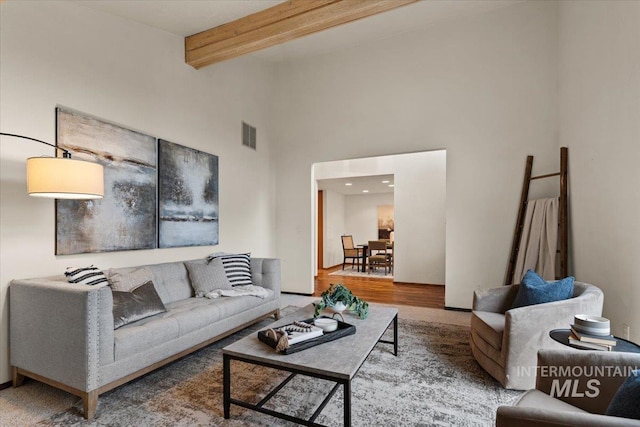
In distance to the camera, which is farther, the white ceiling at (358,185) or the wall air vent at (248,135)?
the white ceiling at (358,185)

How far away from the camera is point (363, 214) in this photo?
10.5 m

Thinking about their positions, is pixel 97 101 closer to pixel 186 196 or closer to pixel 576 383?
pixel 186 196

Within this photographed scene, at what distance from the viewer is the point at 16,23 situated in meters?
2.47

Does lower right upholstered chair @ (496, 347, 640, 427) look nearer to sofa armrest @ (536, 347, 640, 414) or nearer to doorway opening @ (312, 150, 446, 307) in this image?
sofa armrest @ (536, 347, 640, 414)

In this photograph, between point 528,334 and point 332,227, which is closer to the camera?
point 528,334

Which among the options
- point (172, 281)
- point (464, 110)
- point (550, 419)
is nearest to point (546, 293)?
point (550, 419)

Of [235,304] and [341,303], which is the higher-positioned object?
[341,303]

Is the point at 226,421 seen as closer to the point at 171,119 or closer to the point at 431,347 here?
the point at 431,347

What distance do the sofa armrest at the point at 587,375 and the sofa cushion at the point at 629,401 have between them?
34 cm

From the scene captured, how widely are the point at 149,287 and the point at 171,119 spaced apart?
6.83 ft

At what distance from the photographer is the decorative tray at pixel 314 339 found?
1.89 m

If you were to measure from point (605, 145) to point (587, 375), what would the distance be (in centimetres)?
250

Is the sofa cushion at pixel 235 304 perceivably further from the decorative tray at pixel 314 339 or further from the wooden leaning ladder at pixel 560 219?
the wooden leaning ladder at pixel 560 219

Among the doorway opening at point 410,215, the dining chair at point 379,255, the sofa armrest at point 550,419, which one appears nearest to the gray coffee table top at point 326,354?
the sofa armrest at point 550,419
